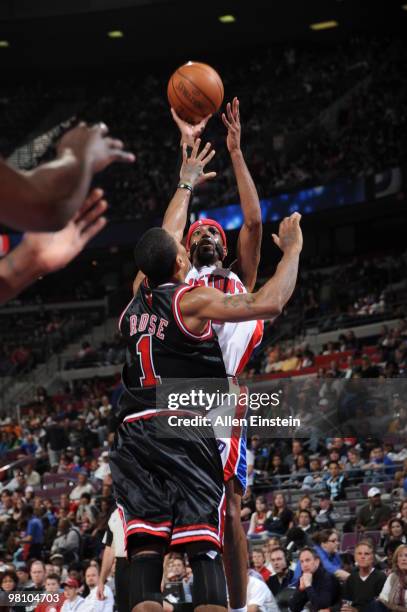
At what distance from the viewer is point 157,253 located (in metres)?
5.27

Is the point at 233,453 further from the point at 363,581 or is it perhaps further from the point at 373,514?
the point at 373,514

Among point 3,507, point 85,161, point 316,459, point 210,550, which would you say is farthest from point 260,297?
point 3,507

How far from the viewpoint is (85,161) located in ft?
8.91

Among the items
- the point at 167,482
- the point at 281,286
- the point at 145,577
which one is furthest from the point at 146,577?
the point at 281,286

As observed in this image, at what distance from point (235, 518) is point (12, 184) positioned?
3816 mm

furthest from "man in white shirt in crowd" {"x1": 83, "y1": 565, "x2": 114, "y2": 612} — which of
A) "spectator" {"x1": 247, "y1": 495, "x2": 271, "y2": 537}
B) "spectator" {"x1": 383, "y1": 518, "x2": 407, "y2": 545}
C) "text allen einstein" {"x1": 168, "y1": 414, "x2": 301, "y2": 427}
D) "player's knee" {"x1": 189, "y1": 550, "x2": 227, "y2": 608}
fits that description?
"player's knee" {"x1": 189, "y1": 550, "x2": 227, "y2": 608}

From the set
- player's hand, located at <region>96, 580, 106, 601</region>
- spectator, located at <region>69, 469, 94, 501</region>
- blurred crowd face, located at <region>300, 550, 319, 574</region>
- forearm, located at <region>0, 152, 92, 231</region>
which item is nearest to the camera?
forearm, located at <region>0, 152, 92, 231</region>

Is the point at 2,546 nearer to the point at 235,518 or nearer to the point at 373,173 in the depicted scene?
the point at 235,518

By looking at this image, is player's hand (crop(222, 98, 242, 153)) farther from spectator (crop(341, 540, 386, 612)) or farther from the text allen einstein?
spectator (crop(341, 540, 386, 612))

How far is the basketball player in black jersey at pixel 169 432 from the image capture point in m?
5.07

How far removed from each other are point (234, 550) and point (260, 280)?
75.0 feet

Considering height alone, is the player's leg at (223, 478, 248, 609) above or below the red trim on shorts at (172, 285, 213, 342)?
below

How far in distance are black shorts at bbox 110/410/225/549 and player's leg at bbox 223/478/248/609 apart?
705mm

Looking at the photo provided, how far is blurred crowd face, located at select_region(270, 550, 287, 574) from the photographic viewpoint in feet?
34.7
